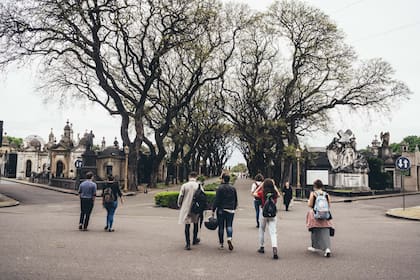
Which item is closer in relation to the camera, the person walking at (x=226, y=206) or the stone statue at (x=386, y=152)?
the person walking at (x=226, y=206)

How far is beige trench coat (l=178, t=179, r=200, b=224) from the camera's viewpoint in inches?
356

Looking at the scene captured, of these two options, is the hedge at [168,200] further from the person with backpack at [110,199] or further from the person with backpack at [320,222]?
the person with backpack at [320,222]

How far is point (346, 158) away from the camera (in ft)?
115

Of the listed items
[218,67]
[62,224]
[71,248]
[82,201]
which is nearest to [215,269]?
[71,248]

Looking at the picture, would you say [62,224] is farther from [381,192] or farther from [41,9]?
[381,192]

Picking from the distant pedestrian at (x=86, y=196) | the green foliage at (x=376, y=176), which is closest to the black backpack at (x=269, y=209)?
the distant pedestrian at (x=86, y=196)

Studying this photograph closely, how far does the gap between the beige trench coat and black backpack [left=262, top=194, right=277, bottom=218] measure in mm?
1593

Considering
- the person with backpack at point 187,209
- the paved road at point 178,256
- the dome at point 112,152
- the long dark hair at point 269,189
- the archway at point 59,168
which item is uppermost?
the dome at point 112,152

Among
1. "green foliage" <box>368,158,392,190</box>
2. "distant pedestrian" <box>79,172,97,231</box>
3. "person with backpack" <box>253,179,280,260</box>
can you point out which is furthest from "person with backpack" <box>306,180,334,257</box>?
"green foliage" <box>368,158,392,190</box>

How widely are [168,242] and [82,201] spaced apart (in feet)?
10.1

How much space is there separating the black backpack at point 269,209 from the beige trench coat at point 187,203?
159 cm

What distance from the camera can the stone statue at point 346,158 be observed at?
3509 centimetres

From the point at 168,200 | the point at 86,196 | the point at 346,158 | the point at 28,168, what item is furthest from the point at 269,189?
the point at 28,168

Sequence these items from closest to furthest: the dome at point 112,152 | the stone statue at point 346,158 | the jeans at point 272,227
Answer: the jeans at point 272,227 → the stone statue at point 346,158 → the dome at point 112,152
